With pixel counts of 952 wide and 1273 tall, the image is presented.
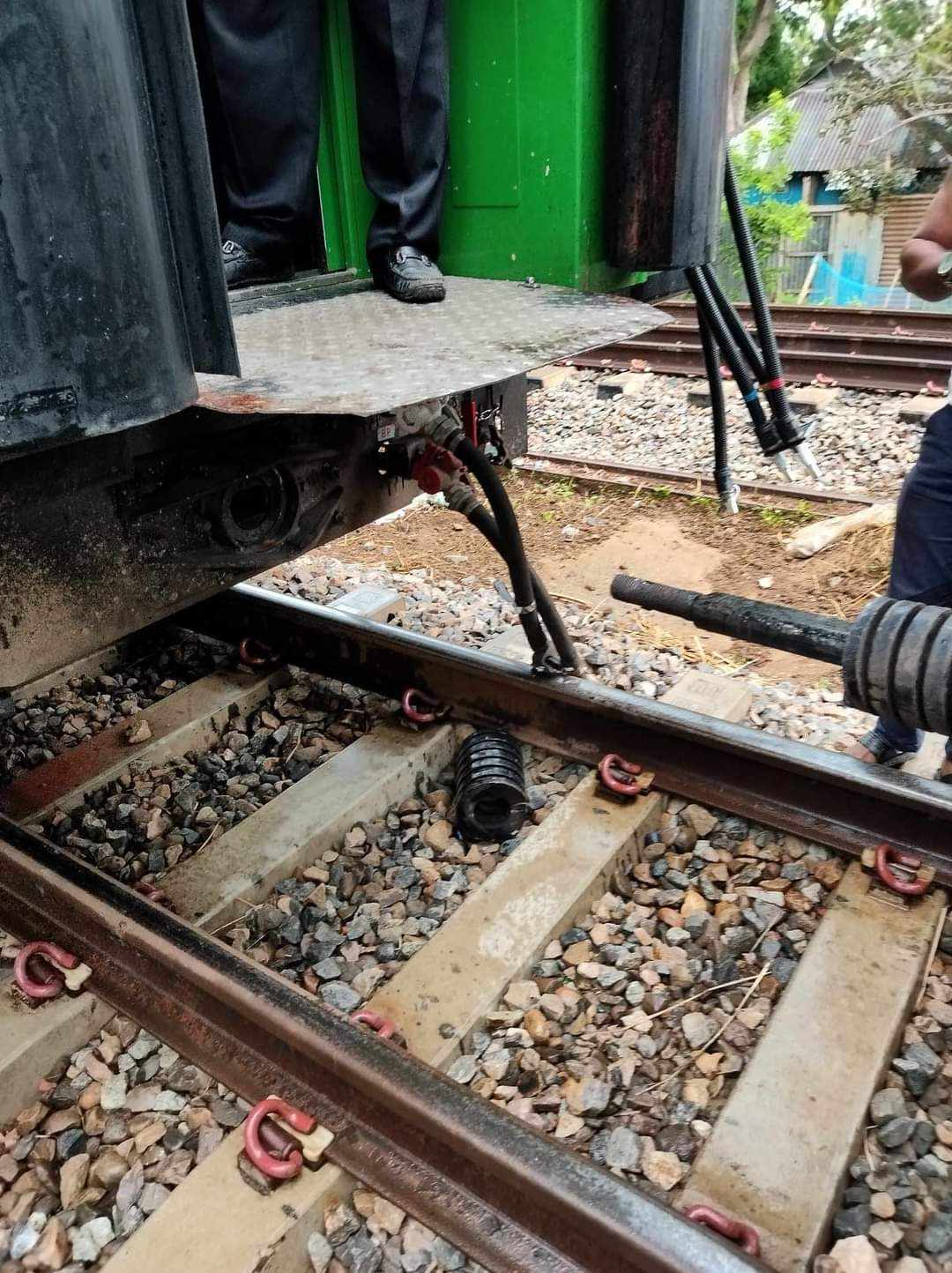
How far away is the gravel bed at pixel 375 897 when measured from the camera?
2.35m

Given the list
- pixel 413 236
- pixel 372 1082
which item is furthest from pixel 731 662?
pixel 372 1082

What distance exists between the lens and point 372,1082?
5.67 ft

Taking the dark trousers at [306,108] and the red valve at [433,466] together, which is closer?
the red valve at [433,466]

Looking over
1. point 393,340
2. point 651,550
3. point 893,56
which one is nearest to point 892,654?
point 393,340

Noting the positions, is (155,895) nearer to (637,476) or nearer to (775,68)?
(637,476)

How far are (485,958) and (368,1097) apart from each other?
1.82 ft

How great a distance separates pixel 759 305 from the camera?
3.29 metres

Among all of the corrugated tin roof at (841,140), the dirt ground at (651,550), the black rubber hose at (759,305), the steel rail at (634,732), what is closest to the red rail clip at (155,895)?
the steel rail at (634,732)

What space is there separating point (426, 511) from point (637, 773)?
3656 mm

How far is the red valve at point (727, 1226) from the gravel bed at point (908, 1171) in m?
0.16

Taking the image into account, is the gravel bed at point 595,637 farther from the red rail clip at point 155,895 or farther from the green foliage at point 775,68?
the green foliage at point 775,68

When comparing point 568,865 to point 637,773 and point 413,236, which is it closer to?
point 637,773

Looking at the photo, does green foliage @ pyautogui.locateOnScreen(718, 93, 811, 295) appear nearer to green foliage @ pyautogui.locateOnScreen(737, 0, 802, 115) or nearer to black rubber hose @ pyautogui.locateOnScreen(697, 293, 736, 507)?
green foliage @ pyautogui.locateOnScreen(737, 0, 802, 115)

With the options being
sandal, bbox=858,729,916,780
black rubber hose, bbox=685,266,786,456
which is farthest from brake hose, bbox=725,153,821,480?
sandal, bbox=858,729,916,780
